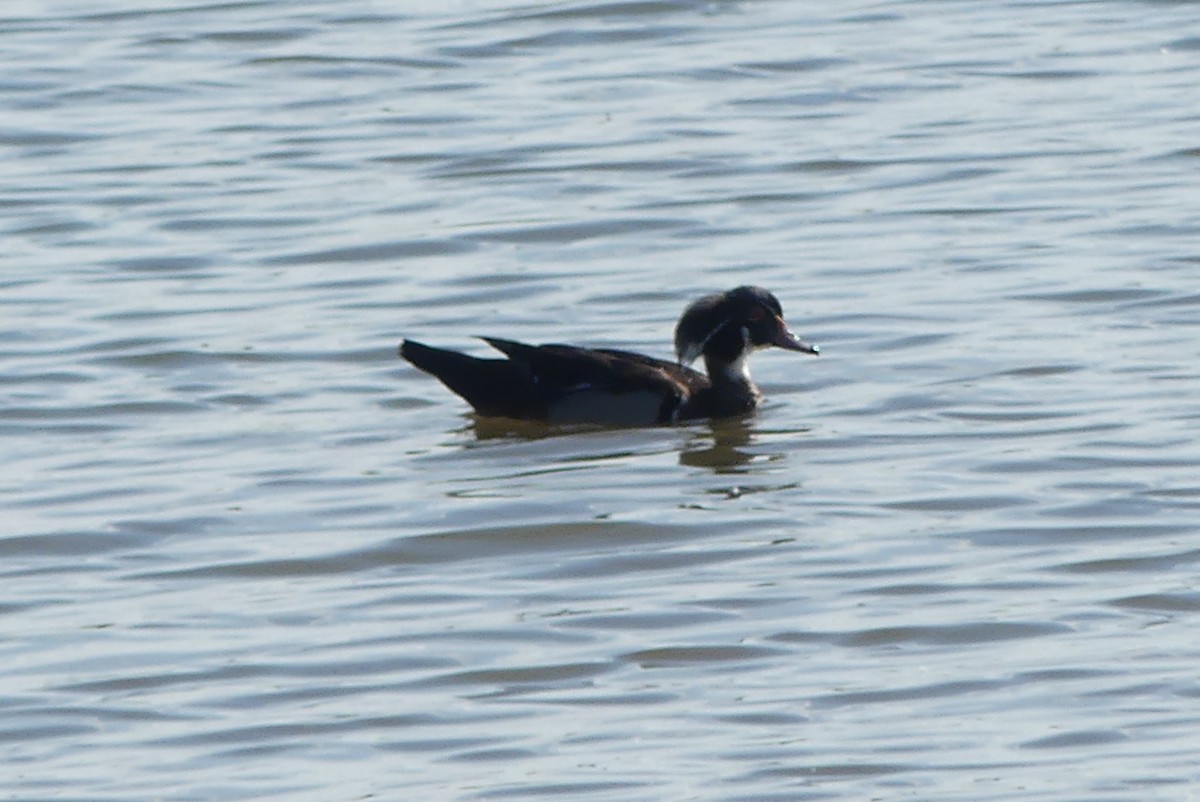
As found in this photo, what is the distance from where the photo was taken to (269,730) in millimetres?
7102

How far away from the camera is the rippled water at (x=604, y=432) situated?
7.07 metres

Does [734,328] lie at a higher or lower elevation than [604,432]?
higher

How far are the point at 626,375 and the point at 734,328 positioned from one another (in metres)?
0.68

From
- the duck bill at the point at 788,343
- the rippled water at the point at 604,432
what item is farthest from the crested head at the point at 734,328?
the rippled water at the point at 604,432

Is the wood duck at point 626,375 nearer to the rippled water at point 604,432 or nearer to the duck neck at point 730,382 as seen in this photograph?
the duck neck at point 730,382

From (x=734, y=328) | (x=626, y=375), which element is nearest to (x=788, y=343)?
(x=734, y=328)

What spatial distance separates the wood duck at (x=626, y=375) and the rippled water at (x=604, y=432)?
132mm

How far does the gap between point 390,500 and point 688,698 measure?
8.57 feet

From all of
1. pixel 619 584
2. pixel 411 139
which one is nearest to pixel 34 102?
pixel 411 139

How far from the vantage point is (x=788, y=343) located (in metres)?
11.2

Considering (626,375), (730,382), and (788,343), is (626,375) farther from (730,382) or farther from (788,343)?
(788,343)

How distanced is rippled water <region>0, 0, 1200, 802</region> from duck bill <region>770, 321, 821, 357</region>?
182 mm

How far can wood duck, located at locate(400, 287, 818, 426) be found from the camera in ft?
35.2

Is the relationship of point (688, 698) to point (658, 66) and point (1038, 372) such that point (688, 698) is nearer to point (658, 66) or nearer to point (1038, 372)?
point (1038, 372)
